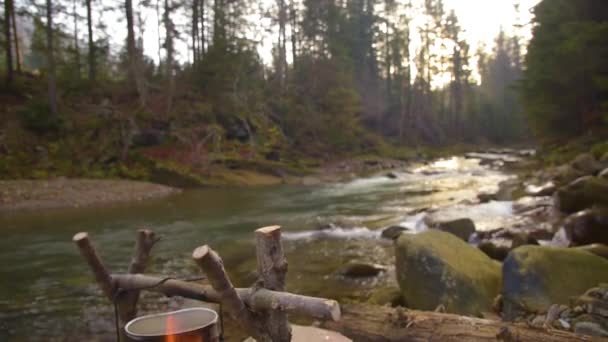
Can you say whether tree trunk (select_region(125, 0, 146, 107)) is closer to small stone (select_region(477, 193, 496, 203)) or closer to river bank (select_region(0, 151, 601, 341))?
river bank (select_region(0, 151, 601, 341))

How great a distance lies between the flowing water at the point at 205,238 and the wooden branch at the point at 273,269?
3.92m

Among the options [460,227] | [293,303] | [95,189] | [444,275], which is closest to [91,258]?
[293,303]

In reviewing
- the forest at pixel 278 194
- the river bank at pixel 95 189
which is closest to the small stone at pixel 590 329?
the forest at pixel 278 194

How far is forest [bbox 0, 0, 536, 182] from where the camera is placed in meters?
25.0

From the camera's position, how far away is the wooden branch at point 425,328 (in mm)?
4082

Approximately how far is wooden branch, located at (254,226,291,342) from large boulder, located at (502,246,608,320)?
3.71 metres

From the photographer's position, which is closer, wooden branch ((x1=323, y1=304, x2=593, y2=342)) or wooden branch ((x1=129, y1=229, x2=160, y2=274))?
wooden branch ((x1=323, y1=304, x2=593, y2=342))

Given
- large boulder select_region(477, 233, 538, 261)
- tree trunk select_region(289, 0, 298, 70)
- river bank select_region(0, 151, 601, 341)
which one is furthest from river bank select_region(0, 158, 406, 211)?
tree trunk select_region(289, 0, 298, 70)

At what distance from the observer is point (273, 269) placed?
10.8 feet

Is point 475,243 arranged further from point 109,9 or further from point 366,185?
point 109,9

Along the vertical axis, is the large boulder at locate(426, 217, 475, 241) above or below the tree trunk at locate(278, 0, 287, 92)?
below

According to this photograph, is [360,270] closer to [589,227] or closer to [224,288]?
[589,227]

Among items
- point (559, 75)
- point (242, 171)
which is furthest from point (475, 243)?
point (242, 171)

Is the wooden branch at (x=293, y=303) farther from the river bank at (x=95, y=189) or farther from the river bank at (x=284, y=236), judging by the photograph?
the river bank at (x=95, y=189)
